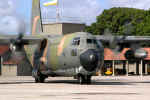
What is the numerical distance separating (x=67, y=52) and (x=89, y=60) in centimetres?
268

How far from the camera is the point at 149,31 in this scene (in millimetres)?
80312

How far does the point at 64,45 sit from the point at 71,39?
0.80 m

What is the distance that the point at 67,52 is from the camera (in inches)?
1089

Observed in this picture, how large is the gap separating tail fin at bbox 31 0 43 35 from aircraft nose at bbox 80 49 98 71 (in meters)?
11.7

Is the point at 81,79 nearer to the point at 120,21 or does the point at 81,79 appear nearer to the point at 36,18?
the point at 36,18

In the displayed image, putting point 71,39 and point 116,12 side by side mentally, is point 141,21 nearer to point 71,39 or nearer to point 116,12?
point 116,12

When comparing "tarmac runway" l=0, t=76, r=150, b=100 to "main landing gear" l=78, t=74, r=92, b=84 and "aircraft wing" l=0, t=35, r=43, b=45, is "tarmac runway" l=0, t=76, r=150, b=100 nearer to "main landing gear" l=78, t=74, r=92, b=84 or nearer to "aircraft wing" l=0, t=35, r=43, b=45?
"main landing gear" l=78, t=74, r=92, b=84

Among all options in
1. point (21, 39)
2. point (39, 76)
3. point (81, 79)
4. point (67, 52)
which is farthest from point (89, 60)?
point (39, 76)

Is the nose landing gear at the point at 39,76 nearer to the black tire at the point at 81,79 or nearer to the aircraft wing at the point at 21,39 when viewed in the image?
the aircraft wing at the point at 21,39

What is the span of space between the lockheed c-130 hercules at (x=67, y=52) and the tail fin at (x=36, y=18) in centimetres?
389

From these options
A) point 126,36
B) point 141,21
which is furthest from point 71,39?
point 141,21

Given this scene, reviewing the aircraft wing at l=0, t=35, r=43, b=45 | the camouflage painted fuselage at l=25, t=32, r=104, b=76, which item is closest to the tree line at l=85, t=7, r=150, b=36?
the aircraft wing at l=0, t=35, r=43, b=45

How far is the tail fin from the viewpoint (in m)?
36.9

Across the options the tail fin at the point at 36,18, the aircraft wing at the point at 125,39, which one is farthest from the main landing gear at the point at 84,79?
the tail fin at the point at 36,18
